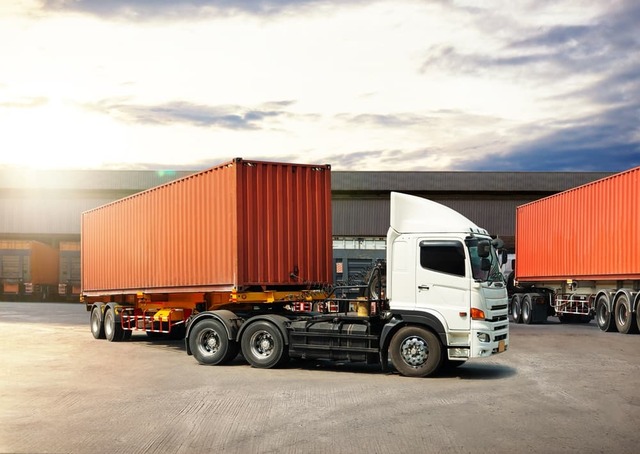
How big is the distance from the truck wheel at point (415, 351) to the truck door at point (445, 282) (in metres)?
0.43

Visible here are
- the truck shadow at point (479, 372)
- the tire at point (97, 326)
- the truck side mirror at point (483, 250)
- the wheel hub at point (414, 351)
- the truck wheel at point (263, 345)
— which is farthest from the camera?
the tire at point (97, 326)

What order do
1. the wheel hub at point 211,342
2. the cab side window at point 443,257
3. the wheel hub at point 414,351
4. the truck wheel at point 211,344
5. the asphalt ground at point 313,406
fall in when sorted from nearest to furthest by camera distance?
the asphalt ground at point 313,406 → the cab side window at point 443,257 → the wheel hub at point 414,351 → the truck wheel at point 211,344 → the wheel hub at point 211,342

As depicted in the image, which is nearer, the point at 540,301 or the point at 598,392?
the point at 598,392

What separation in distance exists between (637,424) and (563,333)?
15447mm

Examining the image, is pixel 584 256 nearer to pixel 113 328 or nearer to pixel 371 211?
pixel 113 328

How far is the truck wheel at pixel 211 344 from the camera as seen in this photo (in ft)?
49.9

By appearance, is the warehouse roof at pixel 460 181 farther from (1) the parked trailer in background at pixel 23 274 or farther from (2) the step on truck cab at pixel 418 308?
(2) the step on truck cab at pixel 418 308

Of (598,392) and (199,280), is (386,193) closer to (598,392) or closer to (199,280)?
(199,280)

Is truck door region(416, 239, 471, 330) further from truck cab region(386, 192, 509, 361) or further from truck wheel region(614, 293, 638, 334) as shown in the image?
truck wheel region(614, 293, 638, 334)

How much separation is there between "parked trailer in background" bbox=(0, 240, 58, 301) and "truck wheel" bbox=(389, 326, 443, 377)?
44.6 m

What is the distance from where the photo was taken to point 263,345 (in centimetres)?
1490

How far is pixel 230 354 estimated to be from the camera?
15227 mm

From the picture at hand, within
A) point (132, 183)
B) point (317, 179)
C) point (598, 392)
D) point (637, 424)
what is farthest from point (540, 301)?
point (132, 183)

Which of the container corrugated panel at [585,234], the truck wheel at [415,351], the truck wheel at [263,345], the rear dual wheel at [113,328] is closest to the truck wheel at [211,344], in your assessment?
the truck wheel at [263,345]
